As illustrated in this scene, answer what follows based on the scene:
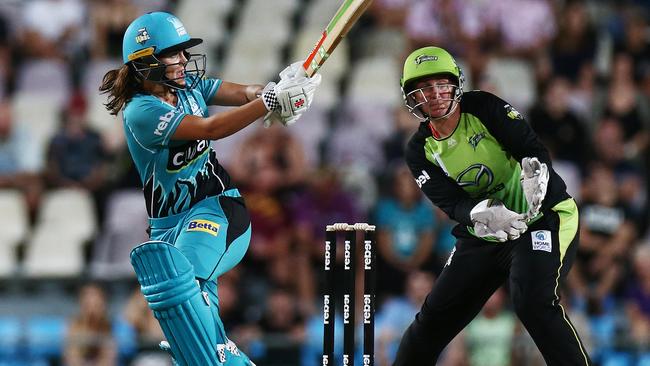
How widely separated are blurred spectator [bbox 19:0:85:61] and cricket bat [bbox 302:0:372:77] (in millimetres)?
6741

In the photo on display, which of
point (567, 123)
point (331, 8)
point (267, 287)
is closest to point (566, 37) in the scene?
point (567, 123)

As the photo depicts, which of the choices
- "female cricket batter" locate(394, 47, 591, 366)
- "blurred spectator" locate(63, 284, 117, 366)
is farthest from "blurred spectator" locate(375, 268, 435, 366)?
"female cricket batter" locate(394, 47, 591, 366)

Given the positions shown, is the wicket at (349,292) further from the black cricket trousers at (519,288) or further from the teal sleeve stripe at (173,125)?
the teal sleeve stripe at (173,125)

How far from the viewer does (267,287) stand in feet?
32.5

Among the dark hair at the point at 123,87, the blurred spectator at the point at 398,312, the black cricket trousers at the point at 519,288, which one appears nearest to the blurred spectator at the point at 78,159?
the blurred spectator at the point at 398,312

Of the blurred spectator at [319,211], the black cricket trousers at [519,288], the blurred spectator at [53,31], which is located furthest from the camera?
the blurred spectator at [53,31]

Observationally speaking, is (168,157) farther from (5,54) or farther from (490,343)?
(5,54)

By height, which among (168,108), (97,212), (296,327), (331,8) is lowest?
(296,327)

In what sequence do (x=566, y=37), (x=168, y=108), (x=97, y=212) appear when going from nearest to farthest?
(x=168, y=108) → (x=97, y=212) → (x=566, y=37)

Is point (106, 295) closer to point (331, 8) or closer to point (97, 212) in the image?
point (97, 212)

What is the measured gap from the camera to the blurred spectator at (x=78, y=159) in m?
11.0

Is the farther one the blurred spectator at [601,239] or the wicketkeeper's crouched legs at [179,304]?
the blurred spectator at [601,239]

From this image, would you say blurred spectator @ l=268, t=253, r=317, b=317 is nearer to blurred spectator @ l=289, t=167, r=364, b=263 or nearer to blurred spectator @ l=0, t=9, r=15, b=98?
blurred spectator @ l=289, t=167, r=364, b=263

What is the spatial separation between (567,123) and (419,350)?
4831 millimetres
